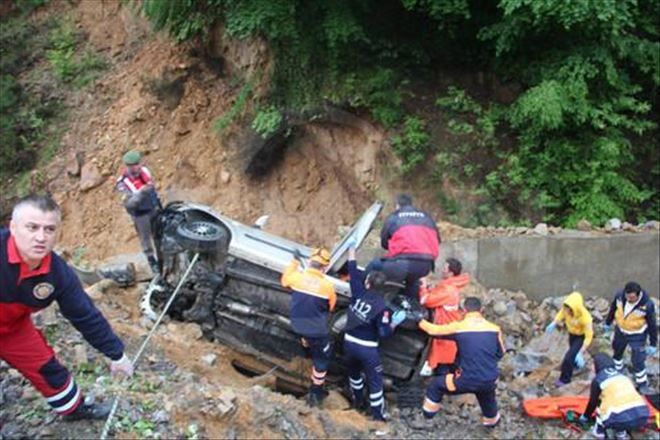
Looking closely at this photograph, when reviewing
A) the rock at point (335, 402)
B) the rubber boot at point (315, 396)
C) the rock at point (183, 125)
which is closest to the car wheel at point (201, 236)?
the rubber boot at point (315, 396)

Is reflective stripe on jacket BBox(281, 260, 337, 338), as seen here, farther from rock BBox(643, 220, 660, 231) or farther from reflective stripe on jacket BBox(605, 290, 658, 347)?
rock BBox(643, 220, 660, 231)

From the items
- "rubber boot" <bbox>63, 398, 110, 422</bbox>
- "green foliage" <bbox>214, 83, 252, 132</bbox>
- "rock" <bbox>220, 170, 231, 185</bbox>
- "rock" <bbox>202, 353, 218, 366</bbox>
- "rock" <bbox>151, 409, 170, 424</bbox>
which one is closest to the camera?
"rubber boot" <bbox>63, 398, 110, 422</bbox>

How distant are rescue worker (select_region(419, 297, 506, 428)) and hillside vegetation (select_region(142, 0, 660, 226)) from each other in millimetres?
3343

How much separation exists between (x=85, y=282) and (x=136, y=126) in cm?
471

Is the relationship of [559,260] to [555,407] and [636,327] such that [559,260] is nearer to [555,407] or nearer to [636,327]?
[636,327]

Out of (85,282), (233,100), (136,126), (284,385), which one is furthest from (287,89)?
(284,385)

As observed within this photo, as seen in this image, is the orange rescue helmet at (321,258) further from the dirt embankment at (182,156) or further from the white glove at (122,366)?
the dirt embankment at (182,156)

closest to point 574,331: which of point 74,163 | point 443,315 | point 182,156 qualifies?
point 443,315

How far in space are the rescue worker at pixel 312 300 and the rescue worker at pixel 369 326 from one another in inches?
8.9

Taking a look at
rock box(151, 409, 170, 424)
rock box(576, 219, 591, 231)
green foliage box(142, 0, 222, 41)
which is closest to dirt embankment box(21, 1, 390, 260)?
green foliage box(142, 0, 222, 41)

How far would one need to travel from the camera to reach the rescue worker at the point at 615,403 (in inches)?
249

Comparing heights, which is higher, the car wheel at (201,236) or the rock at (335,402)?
the car wheel at (201,236)

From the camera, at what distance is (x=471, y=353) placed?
6.27 m

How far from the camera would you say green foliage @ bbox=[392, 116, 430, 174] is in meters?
9.87
